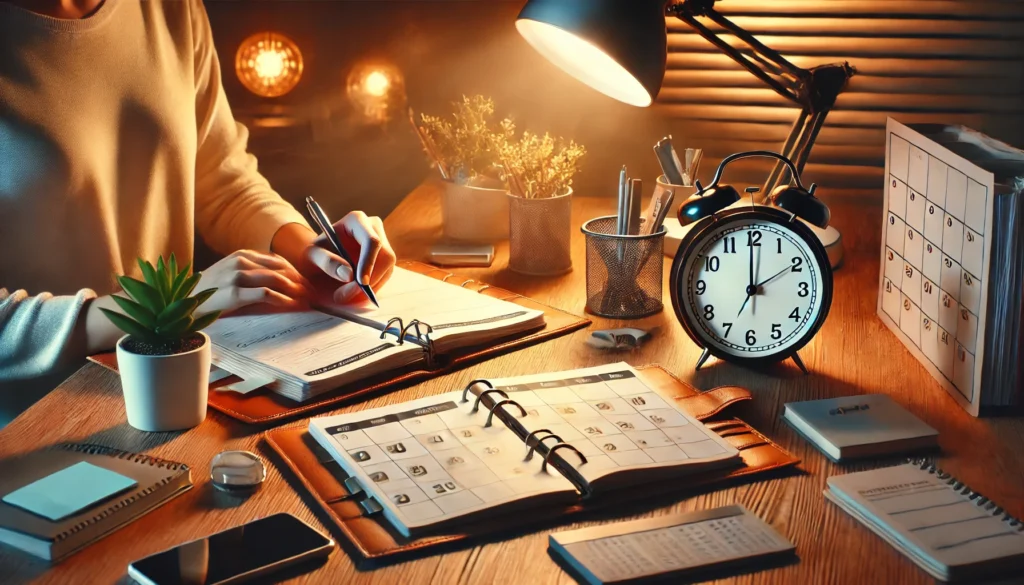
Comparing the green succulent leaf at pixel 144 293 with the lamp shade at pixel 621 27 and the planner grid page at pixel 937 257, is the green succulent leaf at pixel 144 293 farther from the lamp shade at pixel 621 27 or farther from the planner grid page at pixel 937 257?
the planner grid page at pixel 937 257

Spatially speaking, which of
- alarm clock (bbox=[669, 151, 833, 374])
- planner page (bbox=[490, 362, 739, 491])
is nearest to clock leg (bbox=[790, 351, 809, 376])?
alarm clock (bbox=[669, 151, 833, 374])

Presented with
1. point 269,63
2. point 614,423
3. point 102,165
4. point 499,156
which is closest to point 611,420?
point 614,423

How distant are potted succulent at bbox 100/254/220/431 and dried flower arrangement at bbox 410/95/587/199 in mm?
686

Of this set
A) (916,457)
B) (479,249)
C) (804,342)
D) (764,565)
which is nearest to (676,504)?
(764,565)

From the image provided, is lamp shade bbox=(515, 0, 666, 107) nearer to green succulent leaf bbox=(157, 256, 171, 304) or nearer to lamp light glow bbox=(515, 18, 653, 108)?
lamp light glow bbox=(515, 18, 653, 108)

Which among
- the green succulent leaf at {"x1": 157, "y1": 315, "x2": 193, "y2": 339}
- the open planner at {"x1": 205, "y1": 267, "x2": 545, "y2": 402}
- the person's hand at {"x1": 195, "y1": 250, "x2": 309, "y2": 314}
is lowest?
the open planner at {"x1": 205, "y1": 267, "x2": 545, "y2": 402}

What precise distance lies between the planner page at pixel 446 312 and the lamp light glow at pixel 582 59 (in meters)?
0.40

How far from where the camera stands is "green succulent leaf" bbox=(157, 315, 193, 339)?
0.98 meters

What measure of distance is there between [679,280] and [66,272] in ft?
3.24

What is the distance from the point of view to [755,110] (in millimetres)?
2188

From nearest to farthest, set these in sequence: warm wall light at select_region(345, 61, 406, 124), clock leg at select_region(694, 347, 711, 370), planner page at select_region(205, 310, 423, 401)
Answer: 1. planner page at select_region(205, 310, 423, 401)
2. clock leg at select_region(694, 347, 711, 370)
3. warm wall light at select_region(345, 61, 406, 124)

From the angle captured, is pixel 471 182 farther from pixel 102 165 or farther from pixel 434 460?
pixel 434 460

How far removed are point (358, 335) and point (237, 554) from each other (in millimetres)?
466

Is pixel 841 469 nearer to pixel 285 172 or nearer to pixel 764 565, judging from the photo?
pixel 764 565
